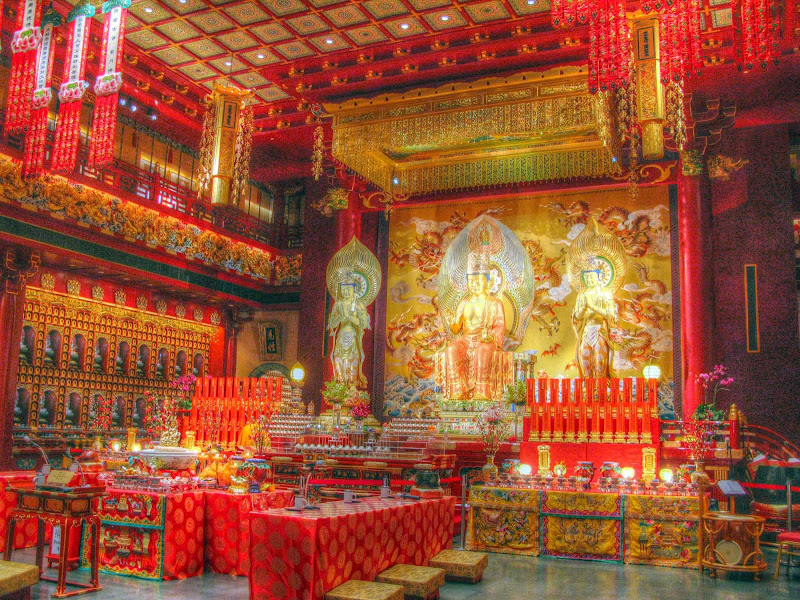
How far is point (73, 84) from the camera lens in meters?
7.16

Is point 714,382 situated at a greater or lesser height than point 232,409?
greater

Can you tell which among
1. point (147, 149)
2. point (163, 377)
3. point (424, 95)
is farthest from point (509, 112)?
point (163, 377)

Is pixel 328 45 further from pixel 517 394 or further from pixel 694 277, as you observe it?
pixel 694 277

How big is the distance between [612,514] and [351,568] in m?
2.54

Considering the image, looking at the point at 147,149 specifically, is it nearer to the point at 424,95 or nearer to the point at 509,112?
the point at 424,95

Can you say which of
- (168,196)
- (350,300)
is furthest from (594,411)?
(168,196)

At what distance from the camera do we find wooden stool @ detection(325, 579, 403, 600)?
3.56 meters

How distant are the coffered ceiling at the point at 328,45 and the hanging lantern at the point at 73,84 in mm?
1777

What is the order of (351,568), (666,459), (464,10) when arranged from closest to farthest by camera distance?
(351,568), (666,459), (464,10)

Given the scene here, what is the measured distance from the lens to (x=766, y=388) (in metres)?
9.62

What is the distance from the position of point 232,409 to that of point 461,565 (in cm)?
577

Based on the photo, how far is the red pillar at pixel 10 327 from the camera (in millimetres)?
8820

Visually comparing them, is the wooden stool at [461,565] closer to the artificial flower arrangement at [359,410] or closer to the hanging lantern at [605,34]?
the hanging lantern at [605,34]

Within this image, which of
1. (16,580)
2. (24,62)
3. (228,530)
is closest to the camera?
(16,580)
